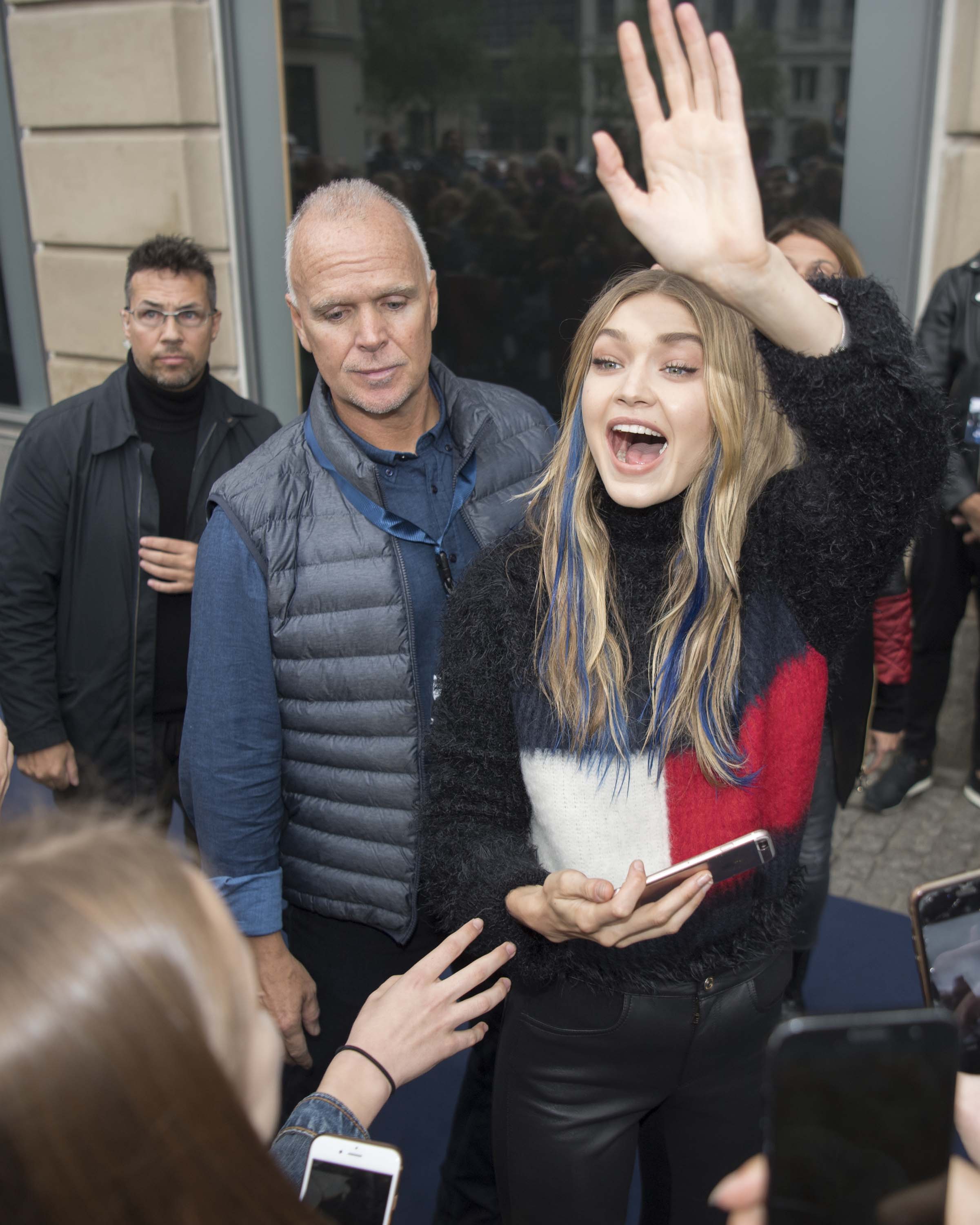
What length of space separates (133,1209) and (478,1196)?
190 cm

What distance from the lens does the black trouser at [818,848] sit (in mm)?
2875

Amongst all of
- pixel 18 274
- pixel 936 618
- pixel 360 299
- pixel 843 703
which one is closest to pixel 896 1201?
pixel 360 299

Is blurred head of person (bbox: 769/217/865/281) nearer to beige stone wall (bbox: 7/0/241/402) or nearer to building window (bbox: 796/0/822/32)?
building window (bbox: 796/0/822/32)

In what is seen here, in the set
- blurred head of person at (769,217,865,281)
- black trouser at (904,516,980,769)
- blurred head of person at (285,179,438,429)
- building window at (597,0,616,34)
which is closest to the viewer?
blurred head of person at (285,179,438,429)

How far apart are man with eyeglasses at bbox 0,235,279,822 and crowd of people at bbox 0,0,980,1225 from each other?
108 cm

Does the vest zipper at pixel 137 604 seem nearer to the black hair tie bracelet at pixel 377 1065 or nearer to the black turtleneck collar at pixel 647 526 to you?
the black turtleneck collar at pixel 647 526

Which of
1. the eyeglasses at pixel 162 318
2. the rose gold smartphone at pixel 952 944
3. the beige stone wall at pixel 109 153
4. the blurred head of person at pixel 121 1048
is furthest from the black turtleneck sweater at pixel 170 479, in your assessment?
the beige stone wall at pixel 109 153

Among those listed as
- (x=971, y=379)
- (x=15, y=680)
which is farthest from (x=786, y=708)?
(x=971, y=379)

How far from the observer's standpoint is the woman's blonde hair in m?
1.70

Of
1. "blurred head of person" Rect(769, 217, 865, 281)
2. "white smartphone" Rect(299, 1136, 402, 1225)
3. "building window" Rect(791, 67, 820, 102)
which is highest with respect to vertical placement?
"building window" Rect(791, 67, 820, 102)

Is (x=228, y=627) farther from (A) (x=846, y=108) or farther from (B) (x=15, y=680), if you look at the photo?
(A) (x=846, y=108)

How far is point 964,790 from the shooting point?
458 centimetres

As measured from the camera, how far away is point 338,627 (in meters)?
2.11

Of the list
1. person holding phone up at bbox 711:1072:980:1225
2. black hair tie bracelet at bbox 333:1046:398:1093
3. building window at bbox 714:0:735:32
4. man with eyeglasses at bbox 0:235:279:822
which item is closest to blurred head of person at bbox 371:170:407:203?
building window at bbox 714:0:735:32
